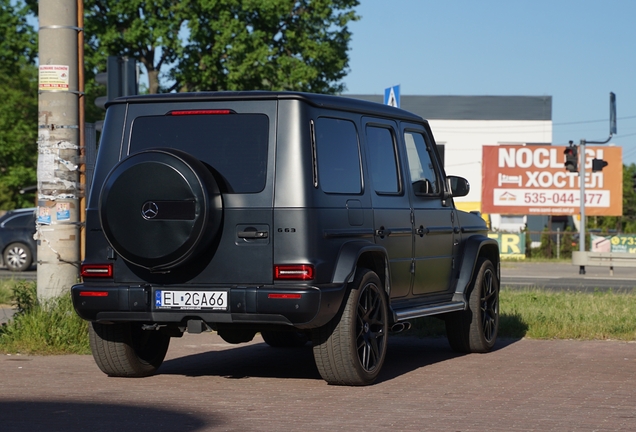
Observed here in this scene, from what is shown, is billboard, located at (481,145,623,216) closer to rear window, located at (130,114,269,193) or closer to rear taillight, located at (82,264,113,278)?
rear window, located at (130,114,269,193)

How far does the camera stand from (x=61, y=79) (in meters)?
10.2

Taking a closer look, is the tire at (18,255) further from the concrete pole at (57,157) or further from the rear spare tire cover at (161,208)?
the rear spare tire cover at (161,208)

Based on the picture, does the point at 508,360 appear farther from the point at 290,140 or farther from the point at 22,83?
the point at 22,83

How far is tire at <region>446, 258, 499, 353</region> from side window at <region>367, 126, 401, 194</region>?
167 centimetres

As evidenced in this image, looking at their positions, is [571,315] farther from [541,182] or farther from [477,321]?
[541,182]

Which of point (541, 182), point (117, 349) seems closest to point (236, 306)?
point (117, 349)

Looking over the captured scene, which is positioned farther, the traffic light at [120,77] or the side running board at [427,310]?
the traffic light at [120,77]

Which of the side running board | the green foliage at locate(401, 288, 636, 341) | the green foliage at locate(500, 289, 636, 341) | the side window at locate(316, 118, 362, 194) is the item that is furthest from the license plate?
the green foliage at locate(500, 289, 636, 341)

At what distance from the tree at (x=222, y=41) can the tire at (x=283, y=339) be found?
1195 inches

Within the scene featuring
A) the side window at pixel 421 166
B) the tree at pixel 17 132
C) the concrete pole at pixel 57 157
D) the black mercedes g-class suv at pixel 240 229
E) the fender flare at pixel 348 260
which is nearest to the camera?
the black mercedes g-class suv at pixel 240 229

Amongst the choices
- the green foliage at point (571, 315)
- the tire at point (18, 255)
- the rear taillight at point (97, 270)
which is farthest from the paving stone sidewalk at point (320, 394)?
the tire at point (18, 255)

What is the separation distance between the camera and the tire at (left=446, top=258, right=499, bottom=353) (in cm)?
1001

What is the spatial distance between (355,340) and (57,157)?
3888 mm

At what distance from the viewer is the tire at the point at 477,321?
1001 cm
